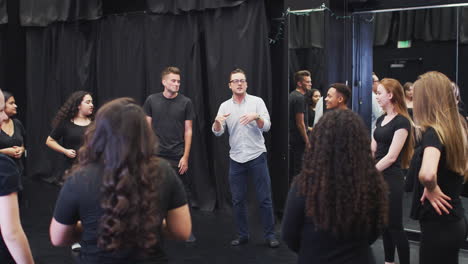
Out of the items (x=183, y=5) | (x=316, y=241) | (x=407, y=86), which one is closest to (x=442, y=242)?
(x=316, y=241)

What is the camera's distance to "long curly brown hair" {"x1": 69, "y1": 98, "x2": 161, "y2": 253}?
1.71 metres

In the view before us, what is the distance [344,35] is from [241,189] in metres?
1.75

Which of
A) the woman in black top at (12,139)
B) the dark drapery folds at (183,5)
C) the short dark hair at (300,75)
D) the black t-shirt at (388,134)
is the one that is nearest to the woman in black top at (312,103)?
the short dark hair at (300,75)

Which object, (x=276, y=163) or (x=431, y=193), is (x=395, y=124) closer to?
(x=431, y=193)

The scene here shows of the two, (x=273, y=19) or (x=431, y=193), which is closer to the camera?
(x=431, y=193)

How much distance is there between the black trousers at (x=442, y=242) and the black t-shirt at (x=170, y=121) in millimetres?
2801

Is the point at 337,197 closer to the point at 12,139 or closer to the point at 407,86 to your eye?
the point at 407,86

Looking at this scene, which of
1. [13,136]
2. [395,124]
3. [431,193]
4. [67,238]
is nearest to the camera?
[67,238]

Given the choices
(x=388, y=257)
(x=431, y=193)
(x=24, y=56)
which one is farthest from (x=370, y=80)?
(x=24, y=56)

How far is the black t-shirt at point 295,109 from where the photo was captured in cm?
525

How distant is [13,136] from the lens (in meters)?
4.47

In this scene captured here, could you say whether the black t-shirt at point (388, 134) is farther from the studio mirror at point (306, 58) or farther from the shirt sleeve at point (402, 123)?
the studio mirror at point (306, 58)

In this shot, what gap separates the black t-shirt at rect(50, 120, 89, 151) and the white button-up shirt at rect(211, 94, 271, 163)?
1.14m

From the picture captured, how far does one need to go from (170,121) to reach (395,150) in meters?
2.11
